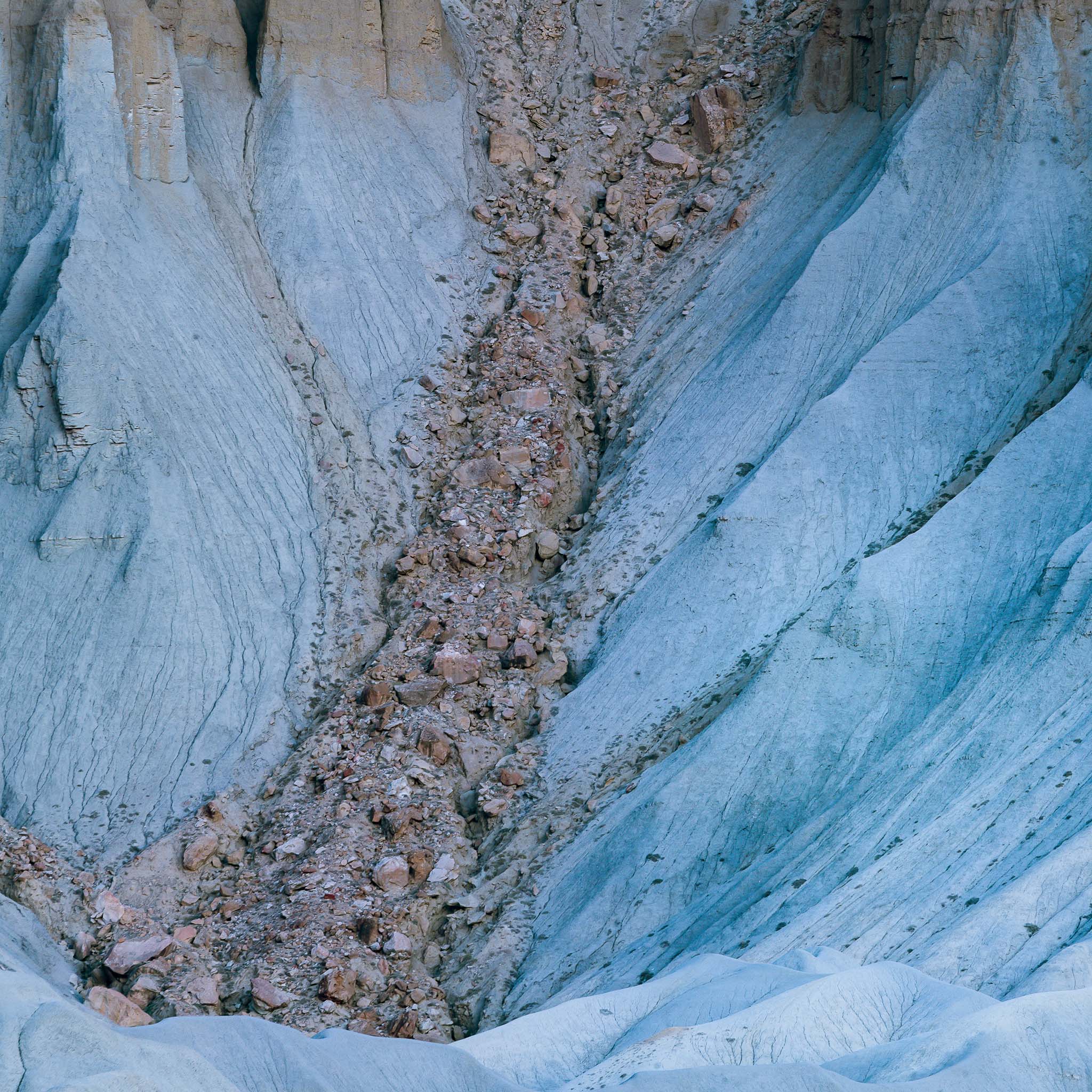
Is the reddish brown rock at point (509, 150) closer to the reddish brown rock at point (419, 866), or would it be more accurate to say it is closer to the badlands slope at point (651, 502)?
the badlands slope at point (651, 502)

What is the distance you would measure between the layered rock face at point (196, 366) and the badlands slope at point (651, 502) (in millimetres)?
63

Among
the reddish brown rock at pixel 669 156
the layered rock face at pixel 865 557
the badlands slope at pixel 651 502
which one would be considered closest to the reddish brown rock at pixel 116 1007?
the badlands slope at pixel 651 502

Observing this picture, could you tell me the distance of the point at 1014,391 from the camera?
80.0ft

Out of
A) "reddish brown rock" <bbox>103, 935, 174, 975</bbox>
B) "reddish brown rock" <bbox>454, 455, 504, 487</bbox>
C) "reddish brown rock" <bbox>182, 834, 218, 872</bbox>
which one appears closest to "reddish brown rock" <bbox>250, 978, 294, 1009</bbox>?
"reddish brown rock" <bbox>103, 935, 174, 975</bbox>

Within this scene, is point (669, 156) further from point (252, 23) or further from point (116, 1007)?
point (116, 1007)

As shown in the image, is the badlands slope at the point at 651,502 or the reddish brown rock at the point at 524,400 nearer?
the badlands slope at the point at 651,502

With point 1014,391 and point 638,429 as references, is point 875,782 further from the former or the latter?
point 638,429

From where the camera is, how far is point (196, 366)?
87.9ft

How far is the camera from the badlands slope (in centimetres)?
1820

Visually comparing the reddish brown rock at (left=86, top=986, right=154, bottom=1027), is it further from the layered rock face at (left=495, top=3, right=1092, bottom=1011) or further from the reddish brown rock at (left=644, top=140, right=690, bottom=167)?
the reddish brown rock at (left=644, top=140, right=690, bottom=167)

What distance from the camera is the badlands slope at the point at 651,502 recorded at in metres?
18.2

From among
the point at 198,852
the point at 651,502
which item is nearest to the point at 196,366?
the point at 651,502

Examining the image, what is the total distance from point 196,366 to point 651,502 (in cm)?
724

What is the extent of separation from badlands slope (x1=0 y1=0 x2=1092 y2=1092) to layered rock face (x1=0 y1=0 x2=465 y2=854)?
63 mm
